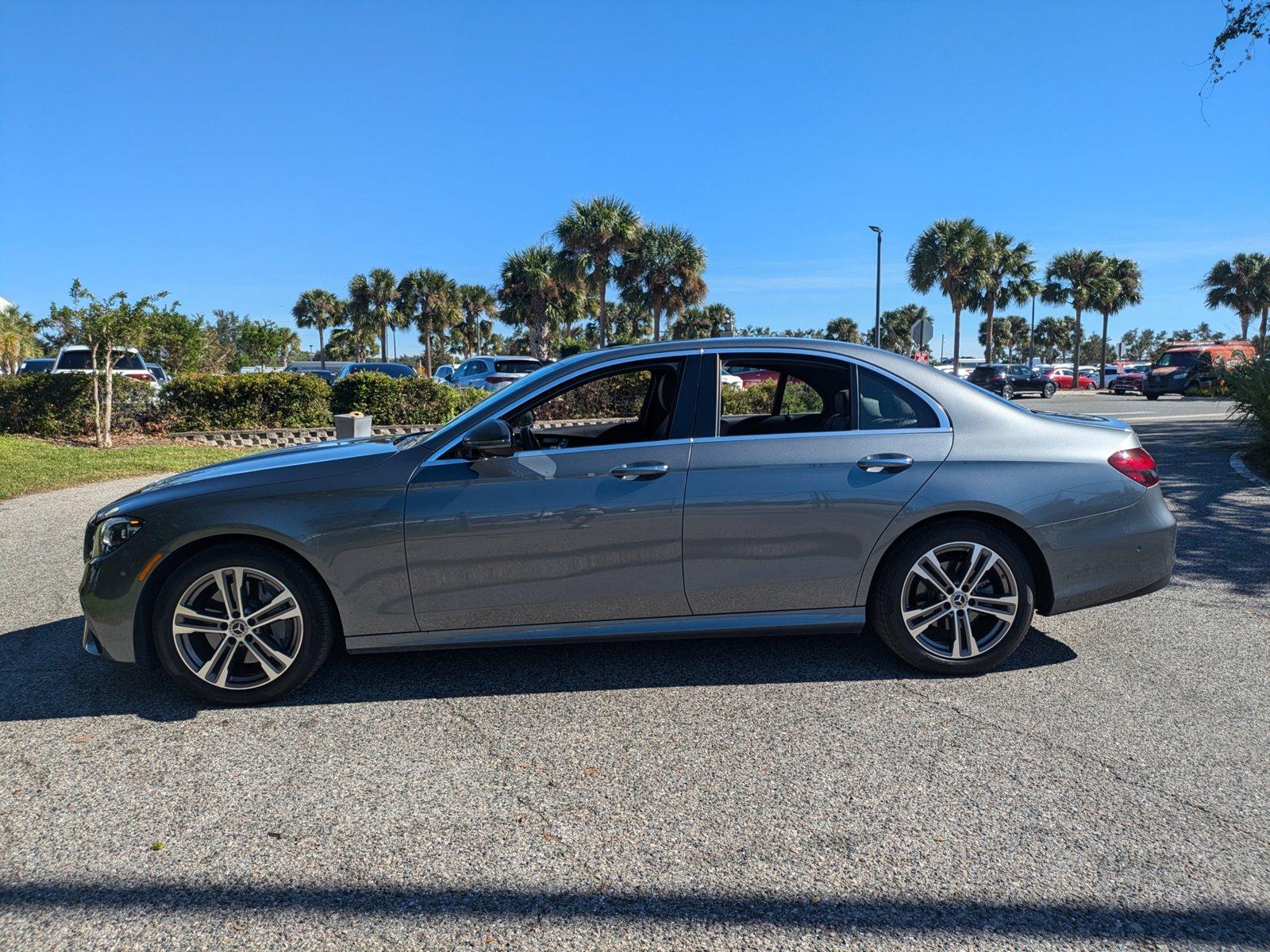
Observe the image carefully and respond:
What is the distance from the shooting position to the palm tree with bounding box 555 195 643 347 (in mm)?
38406

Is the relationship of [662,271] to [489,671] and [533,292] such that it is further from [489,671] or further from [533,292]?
[489,671]

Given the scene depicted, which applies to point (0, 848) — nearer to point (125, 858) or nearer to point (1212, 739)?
point (125, 858)

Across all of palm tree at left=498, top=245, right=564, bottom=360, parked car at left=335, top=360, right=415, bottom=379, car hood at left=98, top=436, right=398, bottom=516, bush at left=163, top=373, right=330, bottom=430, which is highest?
palm tree at left=498, top=245, right=564, bottom=360

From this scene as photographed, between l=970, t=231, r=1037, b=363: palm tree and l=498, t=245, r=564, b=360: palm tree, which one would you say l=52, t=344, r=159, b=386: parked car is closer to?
l=498, t=245, r=564, b=360: palm tree

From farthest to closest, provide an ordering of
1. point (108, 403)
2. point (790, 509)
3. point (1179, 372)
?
1. point (1179, 372)
2. point (108, 403)
3. point (790, 509)

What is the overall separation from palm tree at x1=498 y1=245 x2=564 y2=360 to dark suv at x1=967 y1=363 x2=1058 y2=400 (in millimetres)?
19995

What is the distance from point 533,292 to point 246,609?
41211 millimetres

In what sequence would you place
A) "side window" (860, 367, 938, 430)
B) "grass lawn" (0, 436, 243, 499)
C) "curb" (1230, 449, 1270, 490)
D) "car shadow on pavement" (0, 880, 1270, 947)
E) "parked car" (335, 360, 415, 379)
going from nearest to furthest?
"car shadow on pavement" (0, 880, 1270, 947) → "side window" (860, 367, 938, 430) → "curb" (1230, 449, 1270, 490) → "grass lawn" (0, 436, 243, 499) → "parked car" (335, 360, 415, 379)

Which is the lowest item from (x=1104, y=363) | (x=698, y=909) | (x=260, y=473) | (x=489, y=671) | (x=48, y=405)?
(x=698, y=909)

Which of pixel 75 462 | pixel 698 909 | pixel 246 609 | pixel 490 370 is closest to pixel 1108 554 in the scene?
pixel 698 909

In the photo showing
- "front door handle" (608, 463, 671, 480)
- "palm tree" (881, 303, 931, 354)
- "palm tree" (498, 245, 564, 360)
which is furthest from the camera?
"palm tree" (881, 303, 931, 354)

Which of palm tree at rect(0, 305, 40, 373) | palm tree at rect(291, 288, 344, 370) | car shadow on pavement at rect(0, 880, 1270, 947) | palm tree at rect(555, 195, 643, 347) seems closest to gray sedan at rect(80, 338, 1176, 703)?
car shadow on pavement at rect(0, 880, 1270, 947)

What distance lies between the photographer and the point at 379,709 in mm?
3832

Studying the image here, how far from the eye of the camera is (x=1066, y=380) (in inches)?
1969
